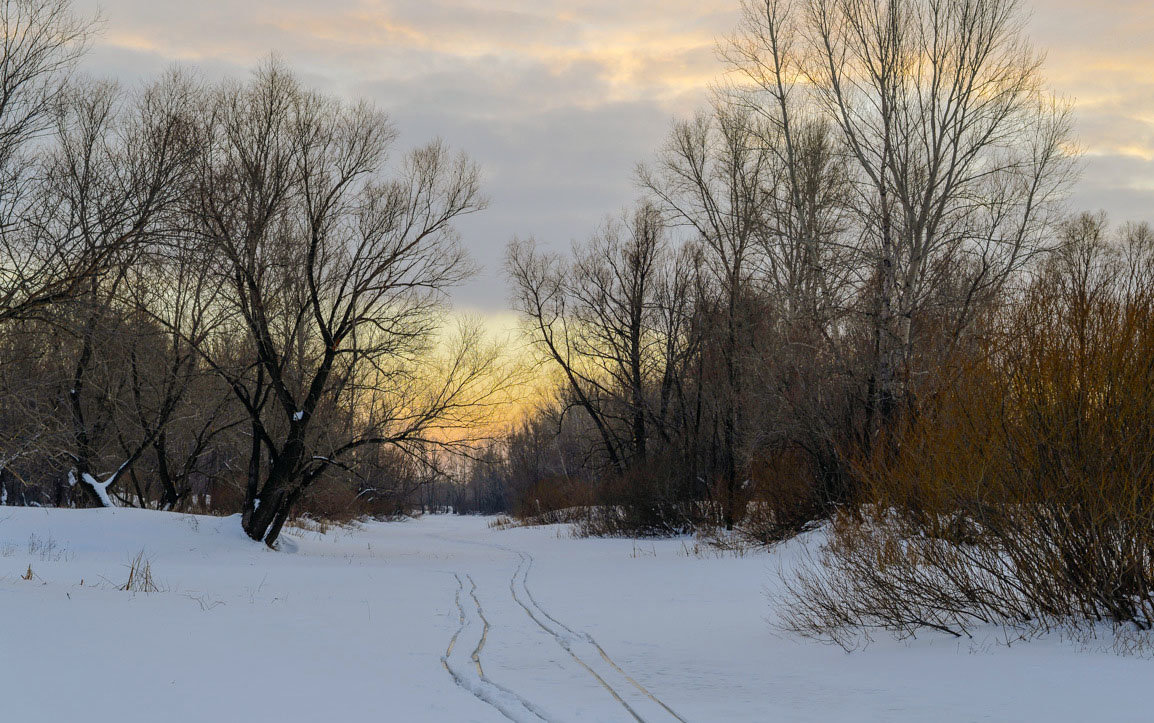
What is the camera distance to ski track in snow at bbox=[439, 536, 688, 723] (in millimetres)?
6371

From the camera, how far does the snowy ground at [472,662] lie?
19.4 feet

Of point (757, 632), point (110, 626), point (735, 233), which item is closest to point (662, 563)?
point (757, 632)

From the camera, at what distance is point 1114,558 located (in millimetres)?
7203

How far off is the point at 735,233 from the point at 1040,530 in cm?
2135

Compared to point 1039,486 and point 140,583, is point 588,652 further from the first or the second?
point 140,583

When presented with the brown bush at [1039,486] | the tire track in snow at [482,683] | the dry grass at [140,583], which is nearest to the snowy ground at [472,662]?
the tire track in snow at [482,683]

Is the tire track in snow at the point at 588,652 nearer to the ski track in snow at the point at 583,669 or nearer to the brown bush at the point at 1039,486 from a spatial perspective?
the ski track in snow at the point at 583,669

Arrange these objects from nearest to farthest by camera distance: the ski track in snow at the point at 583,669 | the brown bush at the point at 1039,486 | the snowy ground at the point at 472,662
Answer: the snowy ground at the point at 472,662 < the ski track in snow at the point at 583,669 < the brown bush at the point at 1039,486

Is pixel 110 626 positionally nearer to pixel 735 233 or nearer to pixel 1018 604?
pixel 1018 604

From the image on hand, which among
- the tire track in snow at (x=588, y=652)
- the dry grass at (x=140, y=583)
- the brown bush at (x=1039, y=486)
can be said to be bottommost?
the tire track in snow at (x=588, y=652)

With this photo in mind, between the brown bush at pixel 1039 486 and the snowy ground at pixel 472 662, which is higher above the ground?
the brown bush at pixel 1039 486

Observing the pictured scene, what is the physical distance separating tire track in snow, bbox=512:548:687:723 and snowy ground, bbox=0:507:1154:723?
0.04 metres

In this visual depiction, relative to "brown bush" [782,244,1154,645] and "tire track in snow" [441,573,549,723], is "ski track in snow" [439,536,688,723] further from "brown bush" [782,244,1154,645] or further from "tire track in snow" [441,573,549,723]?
"brown bush" [782,244,1154,645]

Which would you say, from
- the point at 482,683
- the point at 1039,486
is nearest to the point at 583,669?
the point at 482,683
